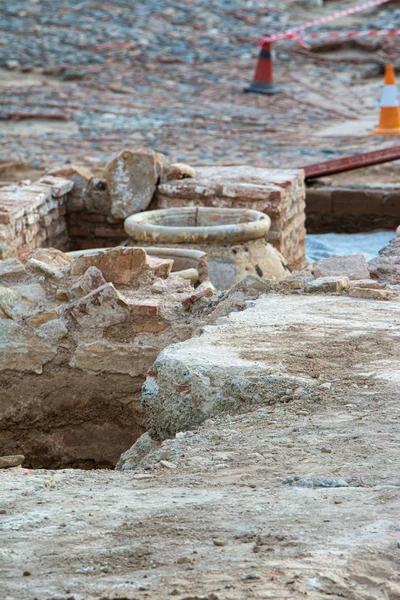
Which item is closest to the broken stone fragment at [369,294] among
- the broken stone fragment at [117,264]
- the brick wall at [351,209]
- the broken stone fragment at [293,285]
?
the broken stone fragment at [293,285]

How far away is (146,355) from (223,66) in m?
13.8

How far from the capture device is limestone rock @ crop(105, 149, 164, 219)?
866cm

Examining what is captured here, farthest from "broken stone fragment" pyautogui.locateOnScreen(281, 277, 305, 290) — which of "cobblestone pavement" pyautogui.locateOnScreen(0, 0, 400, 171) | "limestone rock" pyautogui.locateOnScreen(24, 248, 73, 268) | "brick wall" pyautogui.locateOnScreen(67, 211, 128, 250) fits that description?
"cobblestone pavement" pyautogui.locateOnScreen(0, 0, 400, 171)

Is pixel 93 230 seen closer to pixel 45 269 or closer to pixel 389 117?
pixel 45 269

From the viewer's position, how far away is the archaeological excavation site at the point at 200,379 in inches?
97.4

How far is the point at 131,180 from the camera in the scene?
28.5 feet

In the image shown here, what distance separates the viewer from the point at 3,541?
2621 mm

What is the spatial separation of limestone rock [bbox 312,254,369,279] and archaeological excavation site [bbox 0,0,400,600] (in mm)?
15

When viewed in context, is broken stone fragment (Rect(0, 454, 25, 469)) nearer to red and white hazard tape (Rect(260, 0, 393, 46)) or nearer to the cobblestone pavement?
the cobblestone pavement

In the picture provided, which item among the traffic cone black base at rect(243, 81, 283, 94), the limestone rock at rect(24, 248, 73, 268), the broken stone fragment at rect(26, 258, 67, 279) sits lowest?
the limestone rock at rect(24, 248, 73, 268)

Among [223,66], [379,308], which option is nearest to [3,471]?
[379,308]

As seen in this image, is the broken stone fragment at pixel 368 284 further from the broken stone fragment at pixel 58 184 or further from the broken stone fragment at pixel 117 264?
the broken stone fragment at pixel 58 184

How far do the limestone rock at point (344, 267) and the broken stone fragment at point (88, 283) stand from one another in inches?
46.7

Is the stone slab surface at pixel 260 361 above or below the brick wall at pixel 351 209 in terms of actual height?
above
